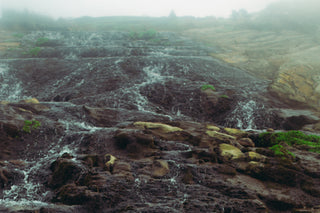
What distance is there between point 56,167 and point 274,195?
10.2 metres

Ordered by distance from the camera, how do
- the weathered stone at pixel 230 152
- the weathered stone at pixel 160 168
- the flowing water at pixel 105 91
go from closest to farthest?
the weathered stone at pixel 160 168 < the weathered stone at pixel 230 152 < the flowing water at pixel 105 91

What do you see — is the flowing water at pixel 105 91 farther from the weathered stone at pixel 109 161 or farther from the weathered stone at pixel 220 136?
the weathered stone at pixel 220 136

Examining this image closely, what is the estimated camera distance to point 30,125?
539 inches

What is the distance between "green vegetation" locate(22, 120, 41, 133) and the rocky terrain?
0.09m

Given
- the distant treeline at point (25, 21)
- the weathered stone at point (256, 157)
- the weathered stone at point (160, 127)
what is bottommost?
the weathered stone at point (160, 127)

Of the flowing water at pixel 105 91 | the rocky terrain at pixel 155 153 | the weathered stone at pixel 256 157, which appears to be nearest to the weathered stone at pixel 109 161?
the rocky terrain at pixel 155 153

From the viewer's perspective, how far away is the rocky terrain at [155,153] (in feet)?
27.3

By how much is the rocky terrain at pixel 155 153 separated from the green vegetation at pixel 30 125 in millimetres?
91

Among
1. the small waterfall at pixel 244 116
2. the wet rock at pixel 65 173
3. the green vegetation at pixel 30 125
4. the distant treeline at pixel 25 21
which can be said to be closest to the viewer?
the wet rock at pixel 65 173

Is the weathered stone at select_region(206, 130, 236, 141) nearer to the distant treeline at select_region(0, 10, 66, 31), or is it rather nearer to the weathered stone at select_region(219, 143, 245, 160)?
the weathered stone at select_region(219, 143, 245, 160)

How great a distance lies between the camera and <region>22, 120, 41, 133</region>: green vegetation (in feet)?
43.9

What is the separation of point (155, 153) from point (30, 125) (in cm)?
881

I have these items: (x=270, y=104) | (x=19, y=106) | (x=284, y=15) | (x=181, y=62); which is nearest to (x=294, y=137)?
(x=270, y=104)

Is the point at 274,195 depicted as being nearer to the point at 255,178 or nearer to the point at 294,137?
the point at 255,178
